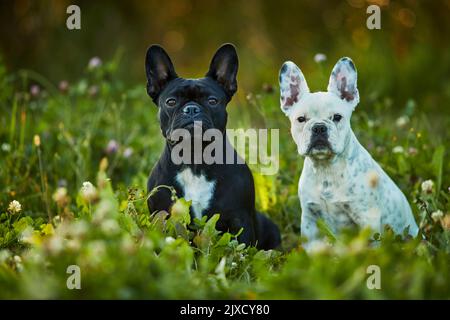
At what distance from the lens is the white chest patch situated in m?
4.00

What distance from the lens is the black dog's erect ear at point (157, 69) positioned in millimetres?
4230

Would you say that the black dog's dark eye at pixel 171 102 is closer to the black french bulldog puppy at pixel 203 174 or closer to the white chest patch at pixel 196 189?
the black french bulldog puppy at pixel 203 174

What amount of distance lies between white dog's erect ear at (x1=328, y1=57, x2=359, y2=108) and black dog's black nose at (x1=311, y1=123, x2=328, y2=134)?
13.8 inches

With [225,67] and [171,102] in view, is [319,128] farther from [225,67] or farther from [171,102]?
[171,102]

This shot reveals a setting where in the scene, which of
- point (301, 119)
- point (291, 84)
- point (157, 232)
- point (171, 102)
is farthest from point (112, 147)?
point (157, 232)

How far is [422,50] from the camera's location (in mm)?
8703

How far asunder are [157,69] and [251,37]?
720 centimetres

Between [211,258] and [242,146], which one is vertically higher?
[242,146]

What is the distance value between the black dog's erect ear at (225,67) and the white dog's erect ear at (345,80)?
0.63 meters

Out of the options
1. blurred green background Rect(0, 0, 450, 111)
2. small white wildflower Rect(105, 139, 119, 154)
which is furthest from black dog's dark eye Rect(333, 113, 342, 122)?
blurred green background Rect(0, 0, 450, 111)
